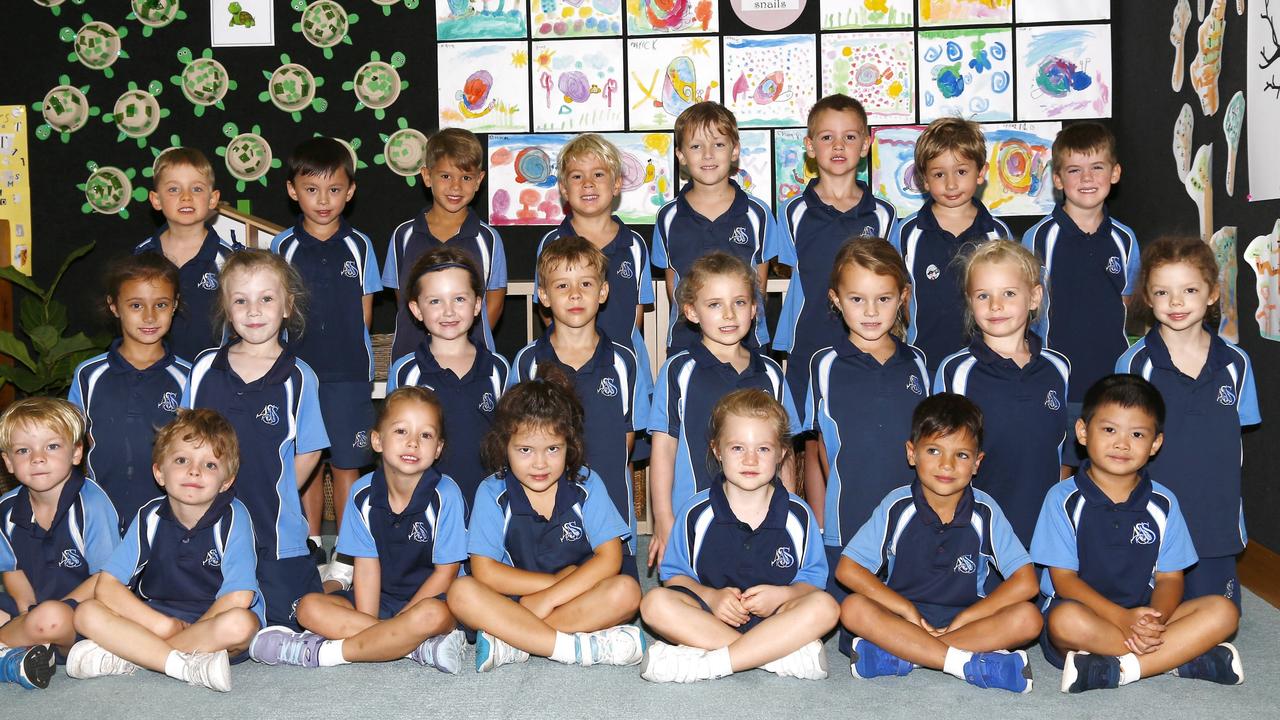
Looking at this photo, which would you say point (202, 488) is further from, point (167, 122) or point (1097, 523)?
point (167, 122)

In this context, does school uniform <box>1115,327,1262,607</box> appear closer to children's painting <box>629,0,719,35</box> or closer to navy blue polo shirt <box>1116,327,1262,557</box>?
navy blue polo shirt <box>1116,327,1262,557</box>

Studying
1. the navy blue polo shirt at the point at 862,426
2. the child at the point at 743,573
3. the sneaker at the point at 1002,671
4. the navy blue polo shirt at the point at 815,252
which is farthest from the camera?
the navy blue polo shirt at the point at 815,252

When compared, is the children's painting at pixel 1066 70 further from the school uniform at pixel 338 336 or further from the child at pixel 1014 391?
the school uniform at pixel 338 336

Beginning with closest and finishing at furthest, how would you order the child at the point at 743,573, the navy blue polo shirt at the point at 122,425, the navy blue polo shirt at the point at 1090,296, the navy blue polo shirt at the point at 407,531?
1. the child at the point at 743,573
2. the navy blue polo shirt at the point at 407,531
3. the navy blue polo shirt at the point at 122,425
4. the navy blue polo shirt at the point at 1090,296

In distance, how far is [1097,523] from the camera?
2.64 meters

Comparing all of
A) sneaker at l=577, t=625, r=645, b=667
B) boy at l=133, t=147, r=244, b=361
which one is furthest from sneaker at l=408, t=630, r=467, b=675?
boy at l=133, t=147, r=244, b=361

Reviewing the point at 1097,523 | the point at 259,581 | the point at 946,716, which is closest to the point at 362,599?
the point at 259,581

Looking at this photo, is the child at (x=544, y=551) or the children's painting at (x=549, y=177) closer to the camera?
the child at (x=544, y=551)

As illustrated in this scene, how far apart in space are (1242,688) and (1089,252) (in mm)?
1373

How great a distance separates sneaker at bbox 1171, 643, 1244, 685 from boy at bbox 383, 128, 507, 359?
2.23m

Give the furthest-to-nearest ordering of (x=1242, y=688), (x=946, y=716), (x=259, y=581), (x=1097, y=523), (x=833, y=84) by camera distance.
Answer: (x=833, y=84) < (x=259, y=581) < (x=1097, y=523) < (x=1242, y=688) < (x=946, y=716)

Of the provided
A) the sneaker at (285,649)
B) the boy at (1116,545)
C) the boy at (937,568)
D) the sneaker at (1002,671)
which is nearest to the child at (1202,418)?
the boy at (1116,545)

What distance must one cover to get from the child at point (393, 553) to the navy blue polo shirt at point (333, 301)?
786mm

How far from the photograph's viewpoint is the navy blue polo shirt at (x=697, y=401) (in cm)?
299
